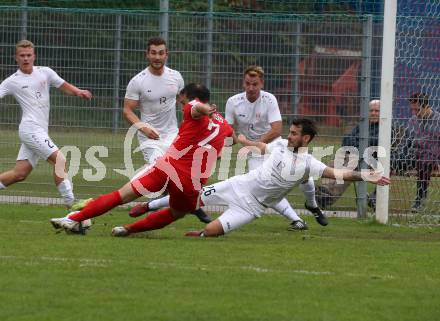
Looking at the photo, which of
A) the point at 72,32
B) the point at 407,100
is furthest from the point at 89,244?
the point at 72,32

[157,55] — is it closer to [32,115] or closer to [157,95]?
[157,95]

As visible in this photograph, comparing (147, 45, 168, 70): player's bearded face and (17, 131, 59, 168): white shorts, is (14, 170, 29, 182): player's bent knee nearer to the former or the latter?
(17, 131, 59, 168): white shorts

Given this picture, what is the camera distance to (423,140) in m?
15.0

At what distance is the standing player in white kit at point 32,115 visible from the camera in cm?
1445

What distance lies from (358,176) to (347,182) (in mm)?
4614

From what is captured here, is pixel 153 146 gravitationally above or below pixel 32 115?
below

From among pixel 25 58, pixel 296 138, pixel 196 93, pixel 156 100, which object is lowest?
pixel 296 138

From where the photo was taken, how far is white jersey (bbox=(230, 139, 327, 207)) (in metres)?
11.9

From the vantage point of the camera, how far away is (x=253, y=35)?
53.7ft

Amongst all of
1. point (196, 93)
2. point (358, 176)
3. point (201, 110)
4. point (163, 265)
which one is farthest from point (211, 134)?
point (163, 265)

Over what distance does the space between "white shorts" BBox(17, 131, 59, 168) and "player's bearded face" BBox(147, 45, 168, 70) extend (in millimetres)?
1674

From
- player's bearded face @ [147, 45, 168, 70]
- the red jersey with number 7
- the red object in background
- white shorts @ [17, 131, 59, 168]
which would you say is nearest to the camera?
the red jersey with number 7

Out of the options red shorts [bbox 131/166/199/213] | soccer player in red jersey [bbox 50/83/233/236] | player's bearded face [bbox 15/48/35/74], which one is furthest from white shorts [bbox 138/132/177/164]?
red shorts [bbox 131/166/199/213]

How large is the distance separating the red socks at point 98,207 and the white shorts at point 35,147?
302 centimetres
